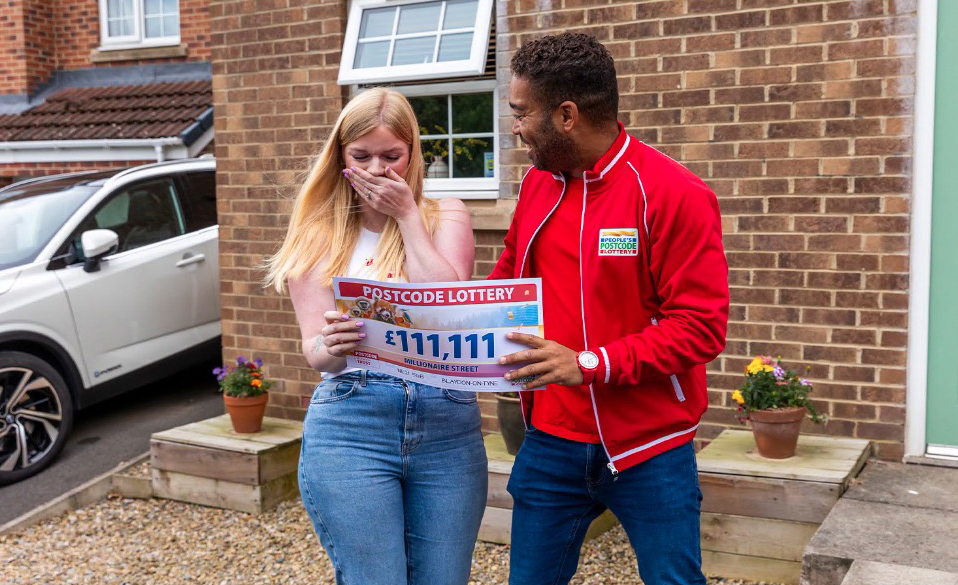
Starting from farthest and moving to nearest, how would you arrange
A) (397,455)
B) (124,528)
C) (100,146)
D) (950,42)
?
1. (100,146)
2. (124,528)
3. (950,42)
4. (397,455)

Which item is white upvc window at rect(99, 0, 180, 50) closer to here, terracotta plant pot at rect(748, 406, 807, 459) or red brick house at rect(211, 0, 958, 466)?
red brick house at rect(211, 0, 958, 466)

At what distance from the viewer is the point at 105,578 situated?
15.6 feet

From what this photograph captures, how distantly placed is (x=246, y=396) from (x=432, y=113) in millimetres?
2054

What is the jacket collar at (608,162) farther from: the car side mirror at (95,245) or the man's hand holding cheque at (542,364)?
the car side mirror at (95,245)

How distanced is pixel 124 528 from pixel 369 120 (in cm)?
382

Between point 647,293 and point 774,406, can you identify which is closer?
point 647,293

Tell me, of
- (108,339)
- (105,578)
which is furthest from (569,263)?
(108,339)

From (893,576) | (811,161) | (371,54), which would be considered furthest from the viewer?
(371,54)

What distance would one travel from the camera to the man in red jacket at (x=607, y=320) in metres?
2.19

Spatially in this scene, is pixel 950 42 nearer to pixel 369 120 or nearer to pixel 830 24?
pixel 830 24

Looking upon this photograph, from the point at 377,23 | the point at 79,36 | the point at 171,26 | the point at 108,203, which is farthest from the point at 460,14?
the point at 79,36

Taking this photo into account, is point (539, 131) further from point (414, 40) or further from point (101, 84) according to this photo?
point (101, 84)

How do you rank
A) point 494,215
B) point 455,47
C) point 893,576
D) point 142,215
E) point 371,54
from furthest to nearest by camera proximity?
point 142,215
point 371,54
point 455,47
point 494,215
point 893,576

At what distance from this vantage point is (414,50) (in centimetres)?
586
